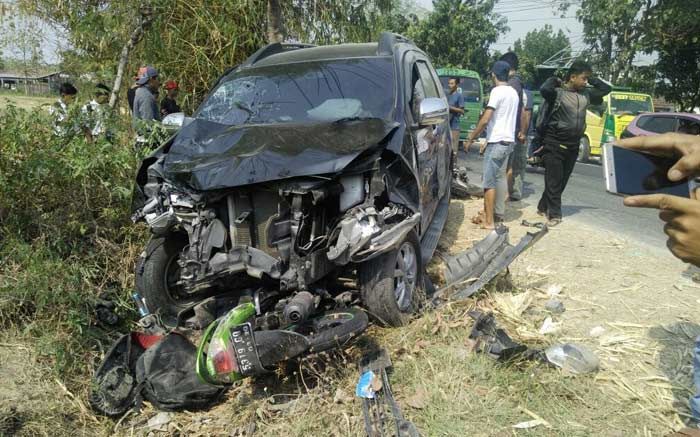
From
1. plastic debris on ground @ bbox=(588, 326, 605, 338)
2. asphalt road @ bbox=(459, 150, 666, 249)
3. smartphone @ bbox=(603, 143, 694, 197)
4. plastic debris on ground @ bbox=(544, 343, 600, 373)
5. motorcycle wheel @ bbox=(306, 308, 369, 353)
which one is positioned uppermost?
smartphone @ bbox=(603, 143, 694, 197)

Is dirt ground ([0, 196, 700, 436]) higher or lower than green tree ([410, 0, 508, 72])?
lower

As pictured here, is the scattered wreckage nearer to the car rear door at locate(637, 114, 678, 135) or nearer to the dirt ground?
the dirt ground

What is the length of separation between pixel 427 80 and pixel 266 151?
9.58ft

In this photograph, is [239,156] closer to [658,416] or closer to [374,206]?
[374,206]

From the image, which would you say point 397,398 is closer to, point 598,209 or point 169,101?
point 169,101

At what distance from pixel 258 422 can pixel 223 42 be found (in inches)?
240

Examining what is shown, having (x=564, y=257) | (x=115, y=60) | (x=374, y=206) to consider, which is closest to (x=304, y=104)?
(x=374, y=206)

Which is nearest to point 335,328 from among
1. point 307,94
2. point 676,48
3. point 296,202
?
point 296,202

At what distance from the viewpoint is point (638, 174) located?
1.98 meters

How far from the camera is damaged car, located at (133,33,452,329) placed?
3.20 m

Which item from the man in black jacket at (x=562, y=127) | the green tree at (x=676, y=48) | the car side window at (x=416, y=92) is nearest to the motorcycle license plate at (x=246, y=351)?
the car side window at (x=416, y=92)

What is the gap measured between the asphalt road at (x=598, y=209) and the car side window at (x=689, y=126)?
2.05 metres

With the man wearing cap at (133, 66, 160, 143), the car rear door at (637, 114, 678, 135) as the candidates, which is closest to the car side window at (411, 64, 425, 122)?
the man wearing cap at (133, 66, 160, 143)

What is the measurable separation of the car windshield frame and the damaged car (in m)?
12.9
